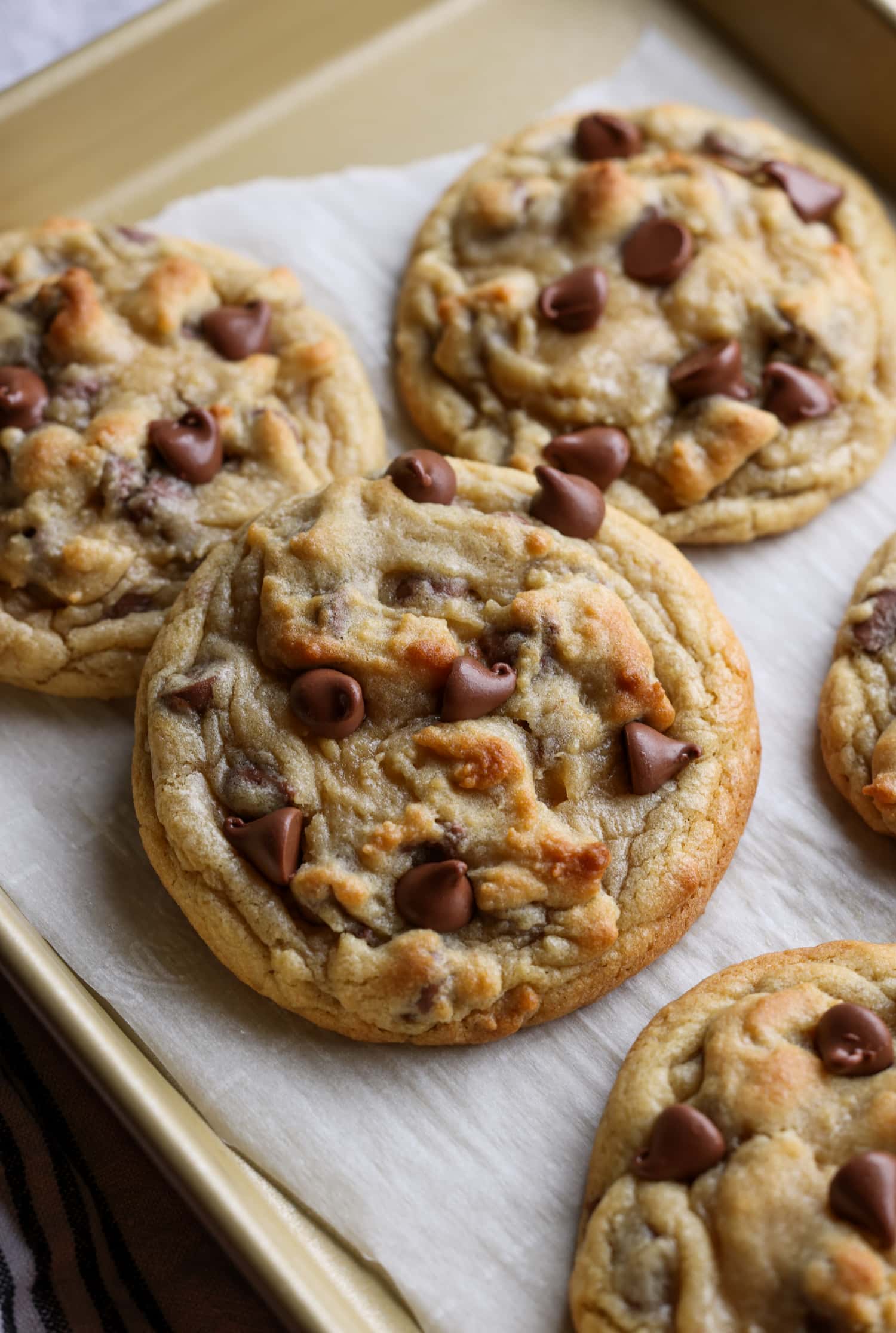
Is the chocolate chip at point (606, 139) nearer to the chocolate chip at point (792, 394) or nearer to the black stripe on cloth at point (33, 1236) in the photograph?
the chocolate chip at point (792, 394)

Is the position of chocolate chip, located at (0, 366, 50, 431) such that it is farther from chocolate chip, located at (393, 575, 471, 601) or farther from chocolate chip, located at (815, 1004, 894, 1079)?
chocolate chip, located at (815, 1004, 894, 1079)

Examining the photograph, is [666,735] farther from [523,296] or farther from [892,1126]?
[523,296]

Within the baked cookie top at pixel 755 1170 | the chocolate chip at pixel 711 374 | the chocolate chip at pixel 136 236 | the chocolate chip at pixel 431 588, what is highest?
the chocolate chip at pixel 136 236

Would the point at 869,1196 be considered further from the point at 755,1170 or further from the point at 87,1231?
the point at 87,1231

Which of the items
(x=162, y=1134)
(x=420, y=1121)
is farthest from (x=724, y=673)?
(x=162, y=1134)

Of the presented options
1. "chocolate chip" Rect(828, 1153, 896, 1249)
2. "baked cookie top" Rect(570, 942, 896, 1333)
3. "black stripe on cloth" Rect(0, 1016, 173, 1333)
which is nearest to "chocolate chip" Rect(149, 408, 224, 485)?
"black stripe on cloth" Rect(0, 1016, 173, 1333)

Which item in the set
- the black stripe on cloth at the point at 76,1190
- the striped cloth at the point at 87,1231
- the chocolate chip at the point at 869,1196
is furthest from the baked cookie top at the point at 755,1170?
the black stripe on cloth at the point at 76,1190

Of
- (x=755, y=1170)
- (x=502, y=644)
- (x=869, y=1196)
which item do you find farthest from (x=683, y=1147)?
(x=502, y=644)
